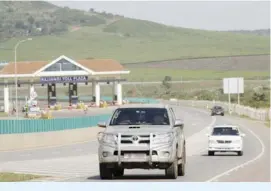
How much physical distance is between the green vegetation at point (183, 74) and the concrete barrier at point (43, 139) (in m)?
121

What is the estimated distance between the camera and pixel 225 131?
41031 mm

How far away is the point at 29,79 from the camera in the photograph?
395 feet

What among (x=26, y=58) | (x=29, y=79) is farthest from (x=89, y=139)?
(x=26, y=58)

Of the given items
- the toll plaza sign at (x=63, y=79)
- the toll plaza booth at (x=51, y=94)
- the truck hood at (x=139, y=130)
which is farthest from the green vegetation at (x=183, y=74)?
the truck hood at (x=139, y=130)

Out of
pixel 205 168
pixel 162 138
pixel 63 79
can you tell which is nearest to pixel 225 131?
pixel 205 168

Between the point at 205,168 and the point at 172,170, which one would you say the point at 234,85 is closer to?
the point at 205,168

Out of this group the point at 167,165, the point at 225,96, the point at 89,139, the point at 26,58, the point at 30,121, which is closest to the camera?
the point at 167,165

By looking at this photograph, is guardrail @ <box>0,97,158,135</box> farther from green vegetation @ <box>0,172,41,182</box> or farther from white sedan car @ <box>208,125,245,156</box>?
green vegetation @ <box>0,172,41,182</box>

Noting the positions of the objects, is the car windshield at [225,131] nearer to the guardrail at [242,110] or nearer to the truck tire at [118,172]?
the truck tire at [118,172]

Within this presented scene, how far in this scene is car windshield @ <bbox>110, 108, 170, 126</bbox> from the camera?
867 inches

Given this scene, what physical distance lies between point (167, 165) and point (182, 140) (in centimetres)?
209

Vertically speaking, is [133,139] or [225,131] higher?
[133,139]

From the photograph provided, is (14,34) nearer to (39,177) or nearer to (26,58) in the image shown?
(26,58)

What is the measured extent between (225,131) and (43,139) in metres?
13.3
